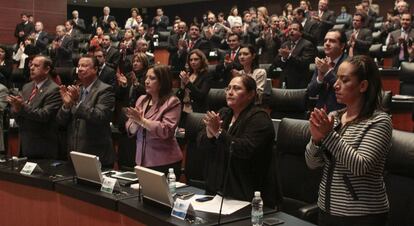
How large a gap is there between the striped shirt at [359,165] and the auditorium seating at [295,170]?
63 centimetres

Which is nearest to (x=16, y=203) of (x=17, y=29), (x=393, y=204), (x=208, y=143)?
(x=208, y=143)

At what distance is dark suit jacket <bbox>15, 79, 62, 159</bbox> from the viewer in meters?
3.44

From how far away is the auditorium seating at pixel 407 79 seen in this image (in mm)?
4949

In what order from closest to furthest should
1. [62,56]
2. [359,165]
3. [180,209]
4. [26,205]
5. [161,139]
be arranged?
[359,165] → [180,209] → [26,205] → [161,139] → [62,56]

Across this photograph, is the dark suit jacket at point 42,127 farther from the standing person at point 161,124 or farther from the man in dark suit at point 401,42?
the man in dark suit at point 401,42

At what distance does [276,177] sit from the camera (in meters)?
2.38

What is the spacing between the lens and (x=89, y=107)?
313cm

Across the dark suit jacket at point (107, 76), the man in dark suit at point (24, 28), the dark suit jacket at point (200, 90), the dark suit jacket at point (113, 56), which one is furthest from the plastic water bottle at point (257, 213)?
the man in dark suit at point (24, 28)

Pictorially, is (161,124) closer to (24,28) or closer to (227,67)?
(227,67)

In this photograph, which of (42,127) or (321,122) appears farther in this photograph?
(42,127)

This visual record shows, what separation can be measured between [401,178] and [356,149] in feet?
1.39

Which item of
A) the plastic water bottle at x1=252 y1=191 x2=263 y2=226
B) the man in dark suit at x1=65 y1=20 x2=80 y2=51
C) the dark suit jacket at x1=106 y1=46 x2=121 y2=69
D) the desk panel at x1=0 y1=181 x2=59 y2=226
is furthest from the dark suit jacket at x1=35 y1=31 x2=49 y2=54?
the plastic water bottle at x1=252 y1=191 x2=263 y2=226

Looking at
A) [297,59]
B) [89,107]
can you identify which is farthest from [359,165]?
[297,59]

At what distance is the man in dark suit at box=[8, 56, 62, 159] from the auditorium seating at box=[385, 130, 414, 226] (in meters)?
2.20
